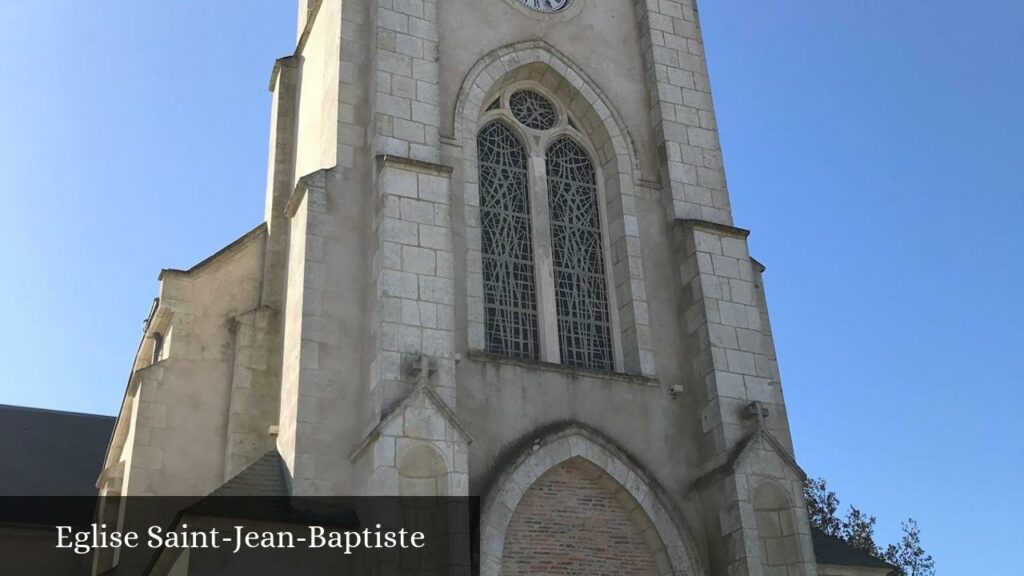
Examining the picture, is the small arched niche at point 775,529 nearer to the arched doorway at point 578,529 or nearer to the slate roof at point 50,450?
the arched doorway at point 578,529

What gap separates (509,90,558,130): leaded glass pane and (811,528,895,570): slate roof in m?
7.12

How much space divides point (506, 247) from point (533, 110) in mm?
2528

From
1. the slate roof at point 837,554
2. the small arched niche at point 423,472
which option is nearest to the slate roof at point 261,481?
the small arched niche at point 423,472

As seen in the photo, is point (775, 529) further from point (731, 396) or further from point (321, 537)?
point (321, 537)

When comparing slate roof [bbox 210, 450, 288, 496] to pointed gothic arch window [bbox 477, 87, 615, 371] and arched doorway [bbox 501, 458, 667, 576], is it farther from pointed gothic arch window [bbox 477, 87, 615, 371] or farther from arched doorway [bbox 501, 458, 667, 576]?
pointed gothic arch window [bbox 477, 87, 615, 371]

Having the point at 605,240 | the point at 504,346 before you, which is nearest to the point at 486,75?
the point at 605,240

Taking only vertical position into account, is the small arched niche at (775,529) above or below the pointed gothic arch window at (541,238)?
below

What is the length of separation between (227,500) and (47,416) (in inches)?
650

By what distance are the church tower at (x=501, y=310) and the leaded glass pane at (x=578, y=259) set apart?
0.11ft

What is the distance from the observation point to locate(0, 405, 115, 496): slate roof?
72.6 ft

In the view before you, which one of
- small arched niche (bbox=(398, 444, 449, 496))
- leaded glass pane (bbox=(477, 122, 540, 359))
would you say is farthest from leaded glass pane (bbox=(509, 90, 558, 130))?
small arched niche (bbox=(398, 444, 449, 496))

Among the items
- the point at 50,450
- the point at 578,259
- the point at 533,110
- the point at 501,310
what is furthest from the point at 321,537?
the point at 50,450

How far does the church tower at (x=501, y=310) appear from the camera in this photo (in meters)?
12.3

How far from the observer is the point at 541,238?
583 inches
